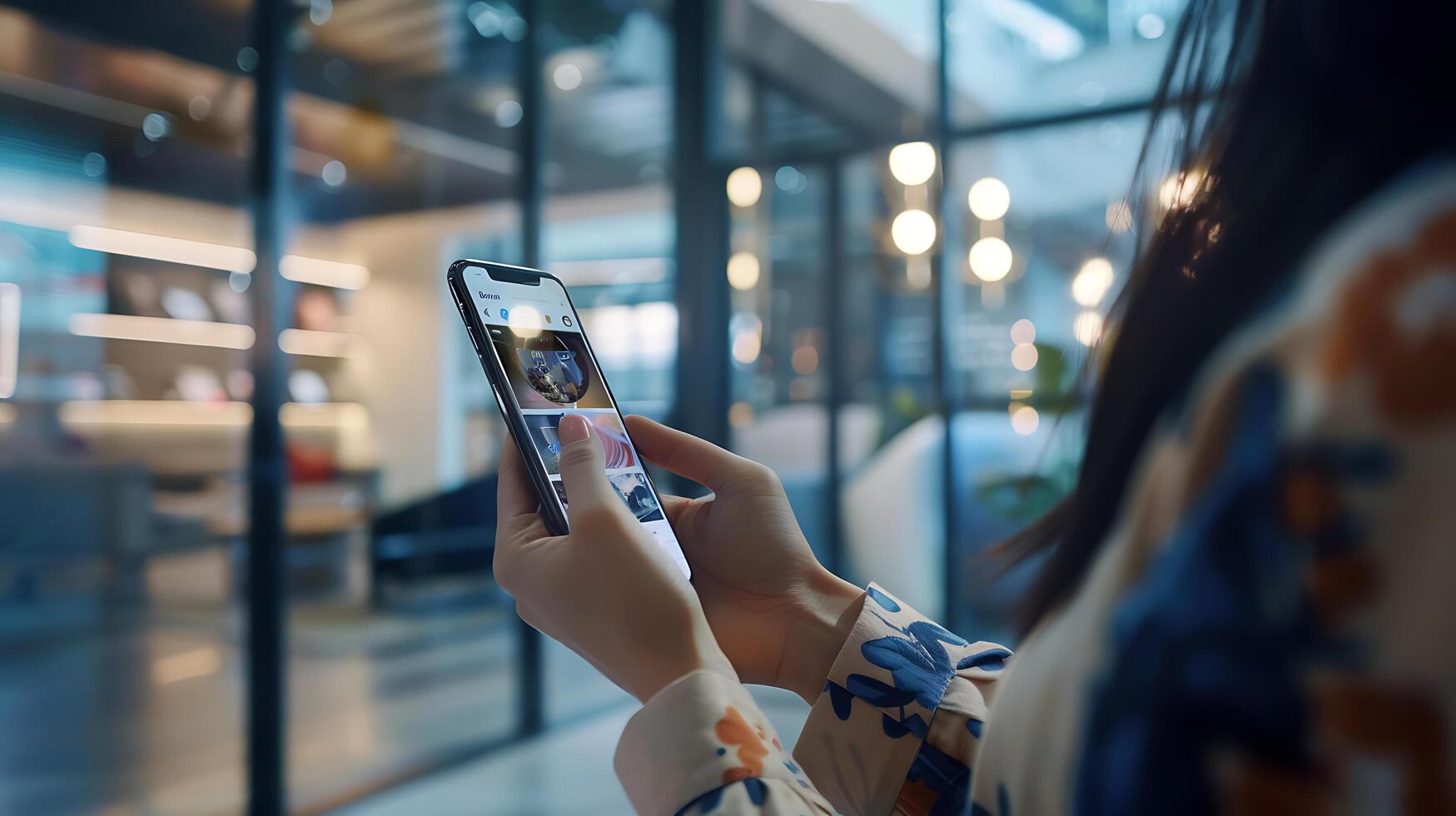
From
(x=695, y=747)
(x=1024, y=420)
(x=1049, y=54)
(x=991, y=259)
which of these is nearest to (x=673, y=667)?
(x=695, y=747)

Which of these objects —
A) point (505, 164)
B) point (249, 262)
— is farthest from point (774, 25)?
point (249, 262)

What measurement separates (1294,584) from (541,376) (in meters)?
0.71

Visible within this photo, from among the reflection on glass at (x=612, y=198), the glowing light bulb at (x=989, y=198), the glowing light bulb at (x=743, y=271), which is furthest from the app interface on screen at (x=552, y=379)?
the glowing light bulb at (x=743, y=271)

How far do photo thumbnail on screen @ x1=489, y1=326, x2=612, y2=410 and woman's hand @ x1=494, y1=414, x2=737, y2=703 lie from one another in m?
0.17

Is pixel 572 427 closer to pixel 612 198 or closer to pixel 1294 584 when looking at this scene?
pixel 1294 584

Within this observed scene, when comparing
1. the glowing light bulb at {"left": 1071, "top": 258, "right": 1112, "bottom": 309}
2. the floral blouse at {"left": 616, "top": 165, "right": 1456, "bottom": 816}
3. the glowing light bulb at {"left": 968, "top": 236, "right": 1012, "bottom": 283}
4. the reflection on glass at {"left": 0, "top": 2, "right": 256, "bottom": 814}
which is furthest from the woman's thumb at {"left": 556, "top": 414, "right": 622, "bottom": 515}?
the glowing light bulb at {"left": 968, "top": 236, "right": 1012, "bottom": 283}

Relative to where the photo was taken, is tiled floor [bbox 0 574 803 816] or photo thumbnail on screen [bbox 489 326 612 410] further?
tiled floor [bbox 0 574 803 816]

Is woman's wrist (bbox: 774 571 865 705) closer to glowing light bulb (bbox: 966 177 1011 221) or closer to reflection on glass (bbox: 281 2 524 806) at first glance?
reflection on glass (bbox: 281 2 524 806)

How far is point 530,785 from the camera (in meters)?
2.79

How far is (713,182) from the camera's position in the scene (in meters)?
4.01

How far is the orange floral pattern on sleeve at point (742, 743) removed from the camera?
47 centimetres

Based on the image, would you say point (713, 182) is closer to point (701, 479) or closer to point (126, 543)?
point (126, 543)

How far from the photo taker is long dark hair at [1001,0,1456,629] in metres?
0.31

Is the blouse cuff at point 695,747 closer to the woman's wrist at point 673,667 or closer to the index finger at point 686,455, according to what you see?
the woman's wrist at point 673,667
